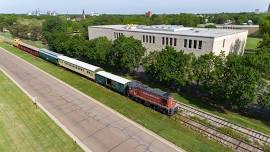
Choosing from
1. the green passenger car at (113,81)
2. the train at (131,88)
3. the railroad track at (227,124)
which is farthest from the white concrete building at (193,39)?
the green passenger car at (113,81)

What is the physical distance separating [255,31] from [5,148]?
145 meters

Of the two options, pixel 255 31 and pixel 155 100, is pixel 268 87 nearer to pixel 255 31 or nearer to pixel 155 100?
pixel 155 100

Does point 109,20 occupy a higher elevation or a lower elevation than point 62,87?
higher

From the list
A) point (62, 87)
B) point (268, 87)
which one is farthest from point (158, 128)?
point (62, 87)

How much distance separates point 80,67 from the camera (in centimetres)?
5419

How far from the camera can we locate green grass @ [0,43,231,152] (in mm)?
28625

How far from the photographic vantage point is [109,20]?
5782 inches

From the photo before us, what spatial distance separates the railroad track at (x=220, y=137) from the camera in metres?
28.5

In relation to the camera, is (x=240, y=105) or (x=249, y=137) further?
(x=240, y=105)

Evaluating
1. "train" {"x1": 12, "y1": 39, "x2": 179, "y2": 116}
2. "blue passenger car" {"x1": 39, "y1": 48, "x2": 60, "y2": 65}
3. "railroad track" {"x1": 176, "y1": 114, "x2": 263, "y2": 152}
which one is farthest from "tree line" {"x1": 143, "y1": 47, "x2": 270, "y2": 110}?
"blue passenger car" {"x1": 39, "y1": 48, "x2": 60, "y2": 65}

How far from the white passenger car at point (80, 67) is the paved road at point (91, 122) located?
6.21 meters

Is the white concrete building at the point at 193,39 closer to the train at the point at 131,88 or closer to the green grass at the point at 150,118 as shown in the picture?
the train at the point at 131,88

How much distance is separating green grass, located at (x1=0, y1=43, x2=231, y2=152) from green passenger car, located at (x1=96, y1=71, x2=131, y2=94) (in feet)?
3.67

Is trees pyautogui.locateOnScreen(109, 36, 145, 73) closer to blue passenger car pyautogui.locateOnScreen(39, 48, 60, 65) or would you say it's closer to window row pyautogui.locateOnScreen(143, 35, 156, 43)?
window row pyautogui.locateOnScreen(143, 35, 156, 43)
